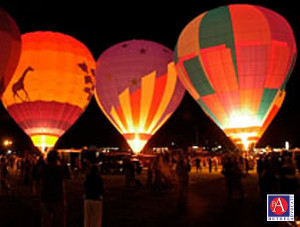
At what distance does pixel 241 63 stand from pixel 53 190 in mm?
15890

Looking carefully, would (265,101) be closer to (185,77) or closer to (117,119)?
(185,77)

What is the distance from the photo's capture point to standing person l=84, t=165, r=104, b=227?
5.89 m

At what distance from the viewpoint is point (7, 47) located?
1748 cm

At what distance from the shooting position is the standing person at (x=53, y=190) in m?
5.99

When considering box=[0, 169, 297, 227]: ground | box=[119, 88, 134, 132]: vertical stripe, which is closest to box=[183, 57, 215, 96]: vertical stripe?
box=[119, 88, 134, 132]: vertical stripe

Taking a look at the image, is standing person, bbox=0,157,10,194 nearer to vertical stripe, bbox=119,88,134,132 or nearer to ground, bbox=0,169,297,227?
ground, bbox=0,169,297,227

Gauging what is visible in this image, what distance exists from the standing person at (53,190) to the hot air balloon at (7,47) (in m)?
12.7

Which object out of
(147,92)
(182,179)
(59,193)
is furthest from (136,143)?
(59,193)

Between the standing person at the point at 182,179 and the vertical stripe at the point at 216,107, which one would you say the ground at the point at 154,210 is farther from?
the vertical stripe at the point at 216,107

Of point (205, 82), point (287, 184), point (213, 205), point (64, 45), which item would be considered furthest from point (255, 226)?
point (64, 45)

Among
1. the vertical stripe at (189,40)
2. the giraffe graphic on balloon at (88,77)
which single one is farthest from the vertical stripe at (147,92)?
the giraffe graphic on balloon at (88,77)

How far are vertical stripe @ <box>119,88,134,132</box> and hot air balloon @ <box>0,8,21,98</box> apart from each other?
795 cm

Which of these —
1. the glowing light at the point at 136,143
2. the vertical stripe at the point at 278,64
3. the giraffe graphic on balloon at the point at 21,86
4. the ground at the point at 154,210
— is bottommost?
the ground at the point at 154,210

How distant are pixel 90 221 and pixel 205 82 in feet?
52.1
